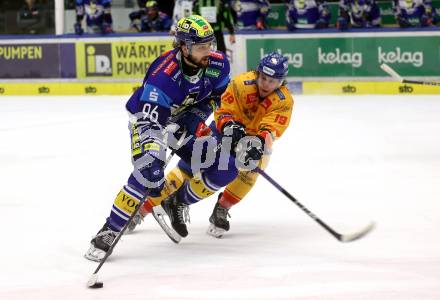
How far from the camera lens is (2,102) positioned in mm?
12945

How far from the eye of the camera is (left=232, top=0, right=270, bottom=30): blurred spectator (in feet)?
45.0

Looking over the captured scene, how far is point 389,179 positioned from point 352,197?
0.74 meters

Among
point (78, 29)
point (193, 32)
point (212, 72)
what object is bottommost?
point (78, 29)

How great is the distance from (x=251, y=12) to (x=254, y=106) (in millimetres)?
8704

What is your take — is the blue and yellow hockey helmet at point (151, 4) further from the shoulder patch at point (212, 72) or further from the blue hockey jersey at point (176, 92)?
the shoulder patch at point (212, 72)

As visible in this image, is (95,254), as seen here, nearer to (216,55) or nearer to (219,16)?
(216,55)

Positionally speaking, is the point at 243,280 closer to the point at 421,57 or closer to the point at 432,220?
the point at 432,220

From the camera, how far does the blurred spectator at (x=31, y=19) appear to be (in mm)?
14391

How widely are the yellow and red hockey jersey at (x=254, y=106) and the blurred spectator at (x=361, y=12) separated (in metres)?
8.19

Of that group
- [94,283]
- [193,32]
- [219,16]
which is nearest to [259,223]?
[193,32]

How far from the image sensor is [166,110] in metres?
4.83

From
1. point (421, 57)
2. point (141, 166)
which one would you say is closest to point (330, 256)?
point (141, 166)

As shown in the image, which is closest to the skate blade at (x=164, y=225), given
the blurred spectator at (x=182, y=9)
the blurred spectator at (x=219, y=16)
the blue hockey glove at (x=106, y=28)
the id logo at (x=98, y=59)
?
the blurred spectator at (x=219, y=16)

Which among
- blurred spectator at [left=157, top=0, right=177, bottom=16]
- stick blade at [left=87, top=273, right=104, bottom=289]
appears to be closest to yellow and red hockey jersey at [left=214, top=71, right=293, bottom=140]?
stick blade at [left=87, top=273, right=104, bottom=289]
